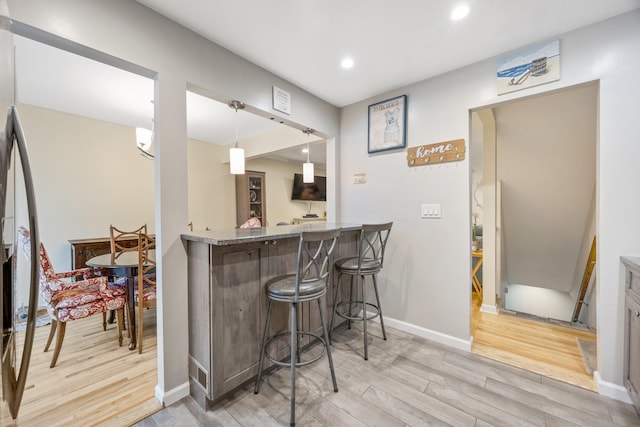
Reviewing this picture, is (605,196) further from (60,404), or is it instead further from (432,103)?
(60,404)

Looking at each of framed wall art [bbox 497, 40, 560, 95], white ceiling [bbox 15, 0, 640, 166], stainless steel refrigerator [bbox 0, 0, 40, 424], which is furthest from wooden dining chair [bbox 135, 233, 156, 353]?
framed wall art [bbox 497, 40, 560, 95]

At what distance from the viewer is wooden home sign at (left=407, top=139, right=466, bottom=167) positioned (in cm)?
222

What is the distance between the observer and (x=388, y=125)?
2641mm

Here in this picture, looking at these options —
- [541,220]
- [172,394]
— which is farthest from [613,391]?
[172,394]

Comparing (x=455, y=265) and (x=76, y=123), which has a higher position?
(x=76, y=123)

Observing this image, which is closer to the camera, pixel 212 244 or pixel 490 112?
pixel 212 244

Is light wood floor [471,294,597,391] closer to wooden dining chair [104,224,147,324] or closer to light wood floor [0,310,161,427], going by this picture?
light wood floor [0,310,161,427]

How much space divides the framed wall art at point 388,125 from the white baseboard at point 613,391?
229cm

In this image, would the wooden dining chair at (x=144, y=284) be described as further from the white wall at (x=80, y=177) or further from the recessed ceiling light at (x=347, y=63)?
the recessed ceiling light at (x=347, y=63)

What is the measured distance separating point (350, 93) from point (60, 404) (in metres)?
3.42

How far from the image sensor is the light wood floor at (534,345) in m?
1.89

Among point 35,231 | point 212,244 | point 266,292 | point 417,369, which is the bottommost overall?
point 417,369

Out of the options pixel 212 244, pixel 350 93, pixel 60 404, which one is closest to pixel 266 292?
pixel 212 244

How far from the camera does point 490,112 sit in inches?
108
